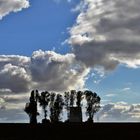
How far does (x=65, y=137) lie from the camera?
30.5m

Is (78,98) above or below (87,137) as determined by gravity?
above

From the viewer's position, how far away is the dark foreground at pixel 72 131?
30359mm

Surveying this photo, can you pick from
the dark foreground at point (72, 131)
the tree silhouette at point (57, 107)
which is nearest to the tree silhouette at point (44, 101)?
the tree silhouette at point (57, 107)

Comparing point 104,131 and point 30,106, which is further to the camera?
point 30,106

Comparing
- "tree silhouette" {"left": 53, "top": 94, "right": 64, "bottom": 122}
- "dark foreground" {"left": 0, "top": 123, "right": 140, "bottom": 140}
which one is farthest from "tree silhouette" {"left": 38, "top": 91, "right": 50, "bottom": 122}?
"dark foreground" {"left": 0, "top": 123, "right": 140, "bottom": 140}

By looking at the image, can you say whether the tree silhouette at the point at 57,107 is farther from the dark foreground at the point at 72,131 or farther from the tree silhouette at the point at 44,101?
the dark foreground at the point at 72,131

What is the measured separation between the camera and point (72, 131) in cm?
3103

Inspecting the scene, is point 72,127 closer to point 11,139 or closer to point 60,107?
point 11,139

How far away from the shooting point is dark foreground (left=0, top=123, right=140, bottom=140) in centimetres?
3036

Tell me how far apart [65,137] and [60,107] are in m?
63.0

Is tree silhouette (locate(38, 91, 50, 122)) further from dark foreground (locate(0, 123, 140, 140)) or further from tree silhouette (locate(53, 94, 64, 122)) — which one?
dark foreground (locate(0, 123, 140, 140))

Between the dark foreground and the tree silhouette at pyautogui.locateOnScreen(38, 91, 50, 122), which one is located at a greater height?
the tree silhouette at pyautogui.locateOnScreen(38, 91, 50, 122)

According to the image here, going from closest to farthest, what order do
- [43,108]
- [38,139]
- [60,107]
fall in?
[38,139]
[43,108]
[60,107]

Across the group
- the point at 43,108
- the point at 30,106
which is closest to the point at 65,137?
the point at 30,106
